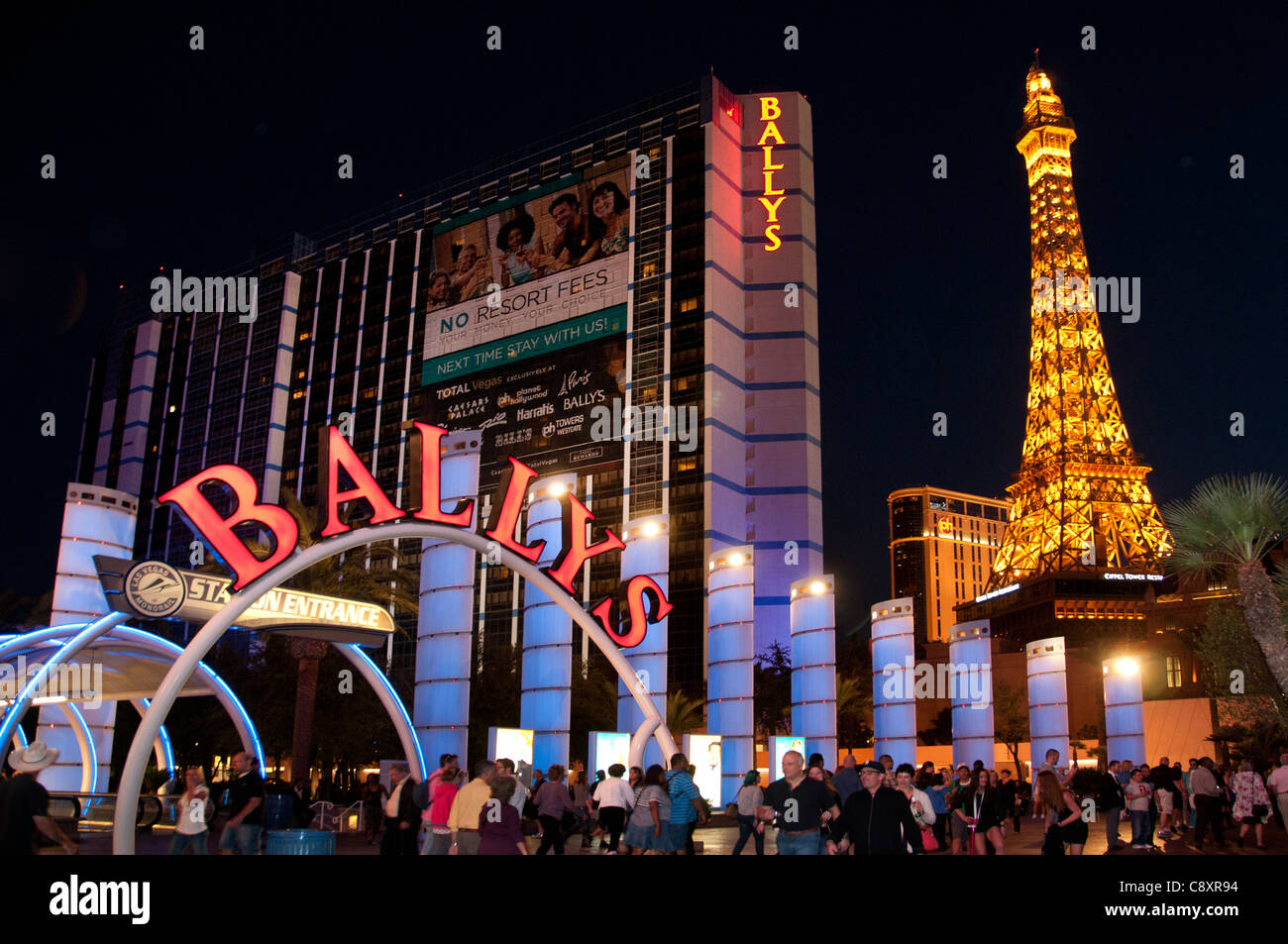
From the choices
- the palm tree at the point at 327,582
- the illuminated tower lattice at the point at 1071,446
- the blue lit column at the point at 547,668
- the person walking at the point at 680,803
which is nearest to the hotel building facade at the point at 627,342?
the illuminated tower lattice at the point at 1071,446

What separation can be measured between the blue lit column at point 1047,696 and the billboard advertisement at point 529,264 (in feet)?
217

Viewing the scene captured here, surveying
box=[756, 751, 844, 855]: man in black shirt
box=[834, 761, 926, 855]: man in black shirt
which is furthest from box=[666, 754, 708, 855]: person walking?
box=[834, 761, 926, 855]: man in black shirt

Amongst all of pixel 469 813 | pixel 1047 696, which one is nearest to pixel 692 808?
pixel 469 813

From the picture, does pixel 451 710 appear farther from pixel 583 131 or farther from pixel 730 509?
pixel 583 131

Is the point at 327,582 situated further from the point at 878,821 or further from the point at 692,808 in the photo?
the point at 878,821

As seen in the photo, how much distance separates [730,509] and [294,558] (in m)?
74.4

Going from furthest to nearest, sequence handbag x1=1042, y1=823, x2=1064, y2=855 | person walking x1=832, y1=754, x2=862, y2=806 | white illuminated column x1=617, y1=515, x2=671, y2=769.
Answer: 1. white illuminated column x1=617, y1=515, x2=671, y2=769
2. person walking x1=832, y1=754, x2=862, y2=806
3. handbag x1=1042, y1=823, x2=1064, y2=855

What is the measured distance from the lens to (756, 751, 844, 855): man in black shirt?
10680mm

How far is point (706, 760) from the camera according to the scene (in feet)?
98.2

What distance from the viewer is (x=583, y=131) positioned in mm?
104250
